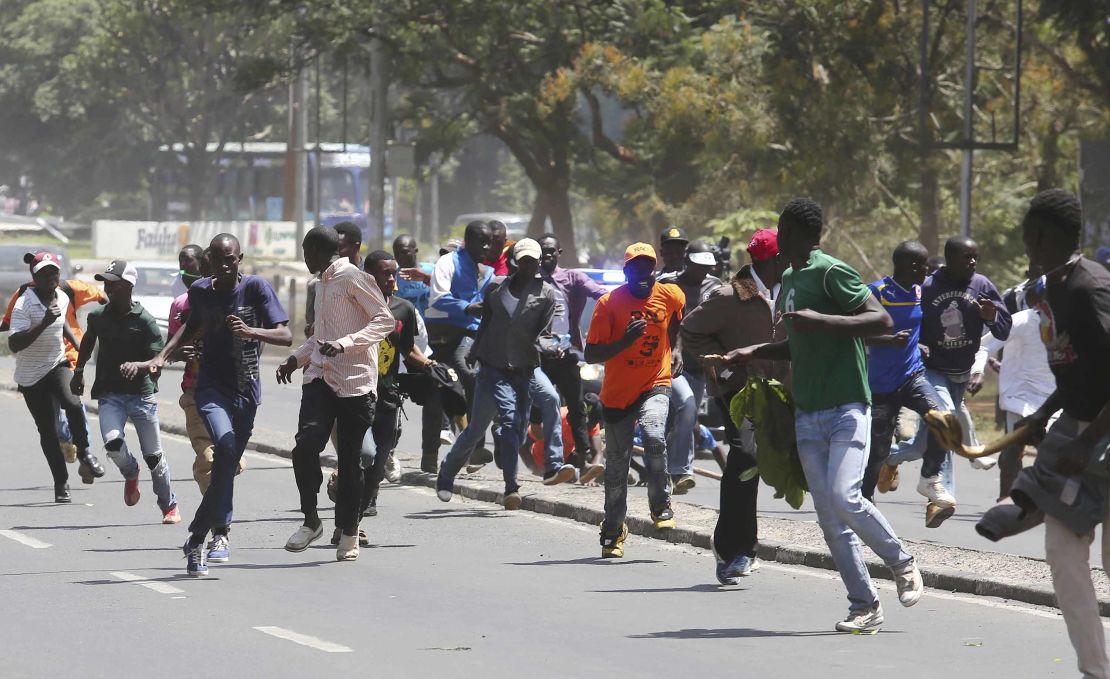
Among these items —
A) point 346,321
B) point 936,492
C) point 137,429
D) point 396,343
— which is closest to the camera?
point 346,321

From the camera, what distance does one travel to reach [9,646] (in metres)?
7.61

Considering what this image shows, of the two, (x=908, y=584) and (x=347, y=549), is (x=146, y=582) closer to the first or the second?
(x=347, y=549)

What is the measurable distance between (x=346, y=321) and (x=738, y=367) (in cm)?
206

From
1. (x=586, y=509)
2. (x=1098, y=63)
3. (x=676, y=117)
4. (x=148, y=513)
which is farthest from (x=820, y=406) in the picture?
(x=676, y=117)

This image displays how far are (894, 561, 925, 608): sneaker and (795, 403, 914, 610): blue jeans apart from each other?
28mm

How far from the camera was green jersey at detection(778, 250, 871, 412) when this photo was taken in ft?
25.6

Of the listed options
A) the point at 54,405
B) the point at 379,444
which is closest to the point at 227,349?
the point at 379,444

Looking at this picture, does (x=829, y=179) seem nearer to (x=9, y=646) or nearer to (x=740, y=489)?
(x=740, y=489)

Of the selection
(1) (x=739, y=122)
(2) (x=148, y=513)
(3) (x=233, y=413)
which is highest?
(1) (x=739, y=122)

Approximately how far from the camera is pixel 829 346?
7.82m

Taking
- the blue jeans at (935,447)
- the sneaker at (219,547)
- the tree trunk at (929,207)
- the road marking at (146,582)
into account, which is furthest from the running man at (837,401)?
the tree trunk at (929,207)

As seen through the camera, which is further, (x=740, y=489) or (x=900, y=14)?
(x=900, y=14)

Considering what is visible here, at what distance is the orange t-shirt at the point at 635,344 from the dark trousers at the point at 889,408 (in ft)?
4.56

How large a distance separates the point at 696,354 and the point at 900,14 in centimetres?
1837
